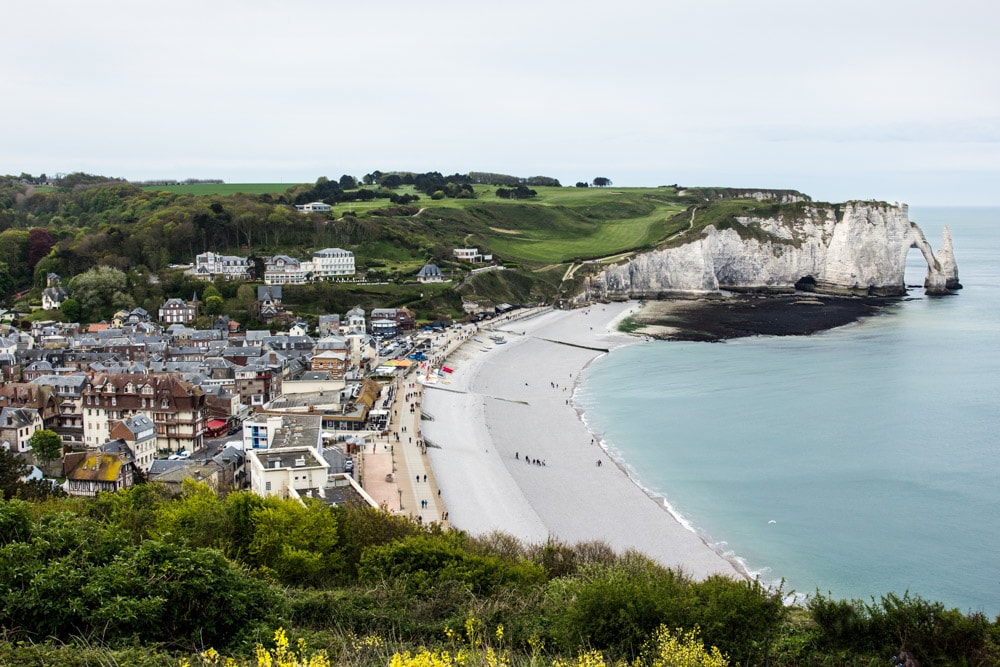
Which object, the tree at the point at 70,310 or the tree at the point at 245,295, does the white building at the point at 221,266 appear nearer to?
the tree at the point at 245,295

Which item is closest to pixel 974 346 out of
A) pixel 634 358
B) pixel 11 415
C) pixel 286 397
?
pixel 634 358

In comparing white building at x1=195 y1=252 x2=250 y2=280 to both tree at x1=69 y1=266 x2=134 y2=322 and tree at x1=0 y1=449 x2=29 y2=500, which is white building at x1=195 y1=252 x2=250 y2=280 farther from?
tree at x1=0 y1=449 x2=29 y2=500

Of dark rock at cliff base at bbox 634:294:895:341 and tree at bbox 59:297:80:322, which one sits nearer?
tree at bbox 59:297:80:322

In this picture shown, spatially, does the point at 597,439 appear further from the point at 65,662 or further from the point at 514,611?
the point at 65,662

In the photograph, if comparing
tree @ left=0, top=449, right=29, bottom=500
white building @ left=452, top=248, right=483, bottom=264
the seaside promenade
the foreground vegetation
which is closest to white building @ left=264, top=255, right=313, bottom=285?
white building @ left=452, top=248, right=483, bottom=264

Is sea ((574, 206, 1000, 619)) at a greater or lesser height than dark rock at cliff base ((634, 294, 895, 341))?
lesser
